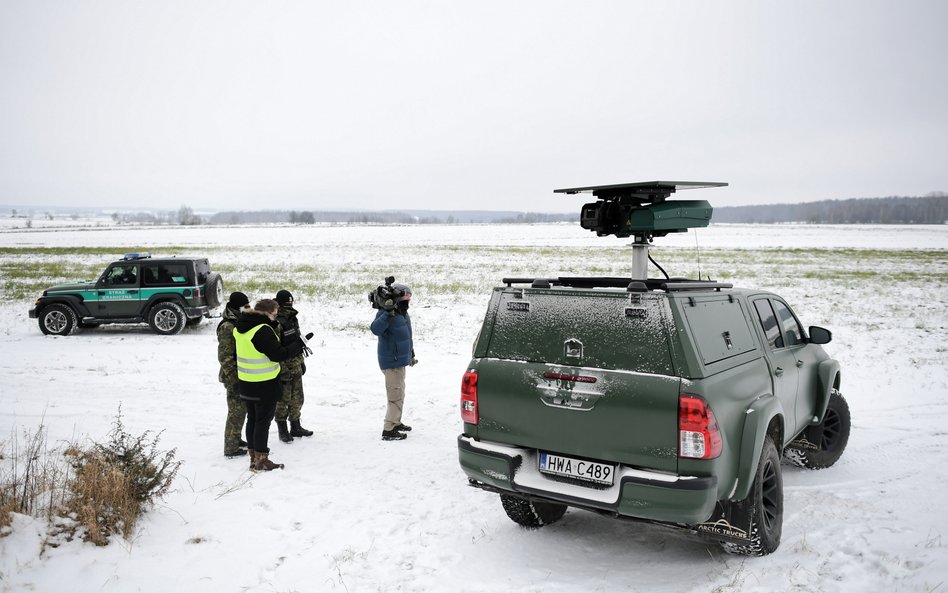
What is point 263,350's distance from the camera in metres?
6.05

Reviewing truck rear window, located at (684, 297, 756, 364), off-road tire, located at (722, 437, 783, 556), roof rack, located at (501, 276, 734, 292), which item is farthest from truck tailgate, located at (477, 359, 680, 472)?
off-road tire, located at (722, 437, 783, 556)

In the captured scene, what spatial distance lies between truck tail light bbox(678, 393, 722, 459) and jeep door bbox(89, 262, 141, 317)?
14.7 metres

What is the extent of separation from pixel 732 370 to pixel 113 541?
5.08m

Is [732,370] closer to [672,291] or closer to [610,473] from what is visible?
[672,291]

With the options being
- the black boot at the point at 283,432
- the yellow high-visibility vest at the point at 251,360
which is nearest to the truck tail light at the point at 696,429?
the yellow high-visibility vest at the point at 251,360

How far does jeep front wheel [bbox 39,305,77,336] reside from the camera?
47.2ft

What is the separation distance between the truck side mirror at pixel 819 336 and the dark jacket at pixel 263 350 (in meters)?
5.51

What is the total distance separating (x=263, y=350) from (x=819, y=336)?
227 inches

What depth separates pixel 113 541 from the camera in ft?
15.2

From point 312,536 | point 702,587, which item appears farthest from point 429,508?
point 702,587

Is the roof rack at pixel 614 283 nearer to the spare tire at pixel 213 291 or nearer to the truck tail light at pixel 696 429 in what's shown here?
the truck tail light at pixel 696 429

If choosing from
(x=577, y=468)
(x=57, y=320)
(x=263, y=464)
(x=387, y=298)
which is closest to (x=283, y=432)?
(x=263, y=464)

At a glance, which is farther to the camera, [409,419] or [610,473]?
[409,419]

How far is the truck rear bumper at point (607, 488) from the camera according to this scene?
372 centimetres
